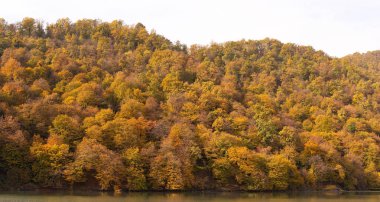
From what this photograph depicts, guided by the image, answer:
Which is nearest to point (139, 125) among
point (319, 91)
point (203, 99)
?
point (203, 99)

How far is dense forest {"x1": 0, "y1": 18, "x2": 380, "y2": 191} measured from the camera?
209 ft

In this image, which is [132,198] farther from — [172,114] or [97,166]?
[172,114]

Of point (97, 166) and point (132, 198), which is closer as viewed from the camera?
point (132, 198)

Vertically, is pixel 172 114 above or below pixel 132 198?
above

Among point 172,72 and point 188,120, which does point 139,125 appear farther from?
point 172,72

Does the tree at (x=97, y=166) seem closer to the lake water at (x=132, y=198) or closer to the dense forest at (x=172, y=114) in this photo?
the dense forest at (x=172, y=114)

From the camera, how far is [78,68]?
312 feet

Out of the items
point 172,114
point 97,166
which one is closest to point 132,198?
point 97,166

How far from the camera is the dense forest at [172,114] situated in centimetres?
6375

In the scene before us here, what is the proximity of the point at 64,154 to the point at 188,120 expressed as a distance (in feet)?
97.5

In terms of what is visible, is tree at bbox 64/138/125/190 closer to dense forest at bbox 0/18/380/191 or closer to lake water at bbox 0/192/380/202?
dense forest at bbox 0/18/380/191

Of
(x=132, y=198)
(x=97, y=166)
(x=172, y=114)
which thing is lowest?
(x=132, y=198)

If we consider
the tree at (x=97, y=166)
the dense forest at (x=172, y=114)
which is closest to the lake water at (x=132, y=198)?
the tree at (x=97, y=166)

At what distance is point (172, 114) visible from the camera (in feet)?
286
